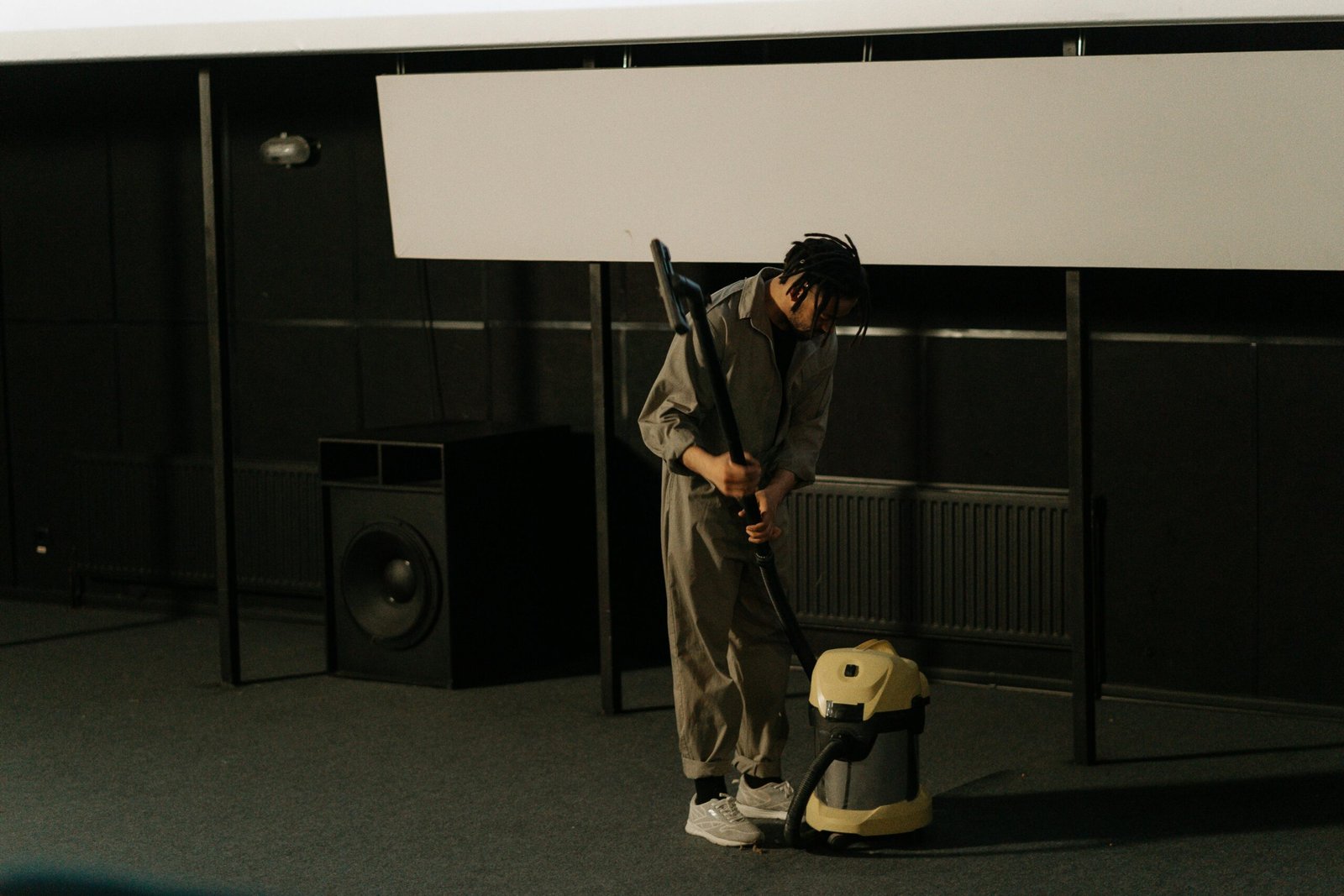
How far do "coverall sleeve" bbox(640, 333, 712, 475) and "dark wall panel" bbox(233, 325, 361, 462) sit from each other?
108 inches

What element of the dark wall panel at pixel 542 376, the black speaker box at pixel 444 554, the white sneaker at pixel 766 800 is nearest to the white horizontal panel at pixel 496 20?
the black speaker box at pixel 444 554

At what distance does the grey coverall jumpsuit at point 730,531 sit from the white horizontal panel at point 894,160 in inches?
27.9

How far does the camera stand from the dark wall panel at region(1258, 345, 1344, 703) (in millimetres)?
4543

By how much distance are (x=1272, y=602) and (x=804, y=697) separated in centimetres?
135

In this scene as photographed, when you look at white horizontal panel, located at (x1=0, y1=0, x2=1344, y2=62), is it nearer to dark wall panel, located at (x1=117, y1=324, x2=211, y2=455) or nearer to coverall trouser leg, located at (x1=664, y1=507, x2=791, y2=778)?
coverall trouser leg, located at (x1=664, y1=507, x2=791, y2=778)

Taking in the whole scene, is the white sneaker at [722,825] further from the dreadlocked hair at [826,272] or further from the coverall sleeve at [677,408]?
the dreadlocked hair at [826,272]

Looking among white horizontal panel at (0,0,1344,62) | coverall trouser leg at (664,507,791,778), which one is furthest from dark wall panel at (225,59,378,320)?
coverall trouser leg at (664,507,791,778)

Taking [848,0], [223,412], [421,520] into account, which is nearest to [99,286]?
[223,412]

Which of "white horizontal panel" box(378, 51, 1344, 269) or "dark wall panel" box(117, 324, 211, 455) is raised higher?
"white horizontal panel" box(378, 51, 1344, 269)

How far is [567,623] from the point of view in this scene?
544cm

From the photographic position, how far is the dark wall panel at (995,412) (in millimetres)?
4898

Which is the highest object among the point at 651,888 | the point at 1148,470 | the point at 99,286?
the point at 99,286

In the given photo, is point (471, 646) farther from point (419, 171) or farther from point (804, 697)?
point (419, 171)

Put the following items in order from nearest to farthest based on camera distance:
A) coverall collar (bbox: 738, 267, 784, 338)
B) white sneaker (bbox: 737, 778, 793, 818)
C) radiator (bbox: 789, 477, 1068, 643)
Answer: coverall collar (bbox: 738, 267, 784, 338)
white sneaker (bbox: 737, 778, 793, 818)
radiator (bbox: 789, 477, 1068, 643)
